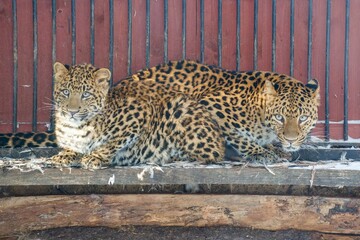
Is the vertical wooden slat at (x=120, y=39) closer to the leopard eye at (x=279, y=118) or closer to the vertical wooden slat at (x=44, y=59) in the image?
the vertical wooden slat at (x=44, y=59)

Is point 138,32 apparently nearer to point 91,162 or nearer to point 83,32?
point 83,32

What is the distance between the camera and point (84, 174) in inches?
257

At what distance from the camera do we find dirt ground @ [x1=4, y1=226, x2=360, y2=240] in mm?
6793

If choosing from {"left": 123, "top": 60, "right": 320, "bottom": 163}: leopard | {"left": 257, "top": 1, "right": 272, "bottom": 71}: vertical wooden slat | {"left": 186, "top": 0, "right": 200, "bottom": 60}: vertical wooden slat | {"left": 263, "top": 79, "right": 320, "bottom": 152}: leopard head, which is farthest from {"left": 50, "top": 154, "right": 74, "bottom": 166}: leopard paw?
{"left": 257, "top": 1, "right": 272, "bottom": 71}: vertical wooden slat

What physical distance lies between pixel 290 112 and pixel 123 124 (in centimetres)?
127

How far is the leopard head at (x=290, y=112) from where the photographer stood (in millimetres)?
6879

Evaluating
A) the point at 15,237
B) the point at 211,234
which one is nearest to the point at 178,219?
the point at 211,234

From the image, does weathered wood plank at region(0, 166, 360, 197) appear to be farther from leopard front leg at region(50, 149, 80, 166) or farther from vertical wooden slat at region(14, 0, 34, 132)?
vertical wooden slat at region(14, 0, 34, 132)

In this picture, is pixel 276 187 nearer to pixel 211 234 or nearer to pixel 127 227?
pixel 211 234

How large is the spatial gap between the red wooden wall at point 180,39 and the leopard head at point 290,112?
5.12ft

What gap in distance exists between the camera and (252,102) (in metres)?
7.21

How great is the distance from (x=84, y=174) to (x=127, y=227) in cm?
61

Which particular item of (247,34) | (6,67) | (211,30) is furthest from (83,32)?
(247,34)

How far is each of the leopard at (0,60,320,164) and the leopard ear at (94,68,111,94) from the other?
0.35 metres
